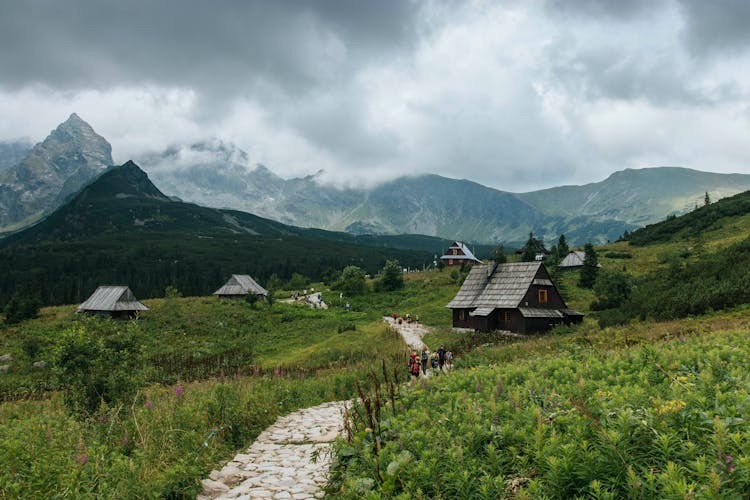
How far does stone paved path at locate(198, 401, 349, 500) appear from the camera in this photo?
329 inches

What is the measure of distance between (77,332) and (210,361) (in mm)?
23072

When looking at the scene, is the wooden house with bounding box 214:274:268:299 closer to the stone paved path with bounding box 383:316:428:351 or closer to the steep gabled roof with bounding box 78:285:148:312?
the steep gabled roof with bounding box 78:285:148:312

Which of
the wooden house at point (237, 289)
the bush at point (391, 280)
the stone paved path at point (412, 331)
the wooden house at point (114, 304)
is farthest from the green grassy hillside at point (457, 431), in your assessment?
the wooden house at point (237, 289)

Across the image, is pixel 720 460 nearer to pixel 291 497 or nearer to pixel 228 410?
pixel 291 497

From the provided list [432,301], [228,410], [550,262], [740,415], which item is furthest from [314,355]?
[550,262]

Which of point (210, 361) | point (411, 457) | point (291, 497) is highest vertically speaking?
point (411, 457)

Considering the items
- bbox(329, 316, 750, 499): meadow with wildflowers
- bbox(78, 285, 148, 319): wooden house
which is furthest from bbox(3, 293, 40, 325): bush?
bbox(329, 316, 750, 499): meadow with wildflowers

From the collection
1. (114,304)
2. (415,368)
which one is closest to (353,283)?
(114,304)

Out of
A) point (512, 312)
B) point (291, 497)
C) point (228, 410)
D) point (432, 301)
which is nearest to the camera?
point (291, 497)

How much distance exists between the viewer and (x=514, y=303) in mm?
46844

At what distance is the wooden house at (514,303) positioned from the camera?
46.9m

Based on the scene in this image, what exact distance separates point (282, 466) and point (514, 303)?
4032 cm

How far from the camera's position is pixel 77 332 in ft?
43.3

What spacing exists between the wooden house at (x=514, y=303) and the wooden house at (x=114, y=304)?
43.4 m
